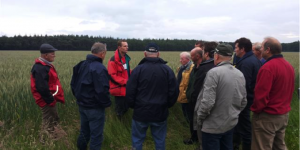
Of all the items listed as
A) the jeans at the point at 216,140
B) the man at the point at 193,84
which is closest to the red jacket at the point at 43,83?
the man at the point at 193,84

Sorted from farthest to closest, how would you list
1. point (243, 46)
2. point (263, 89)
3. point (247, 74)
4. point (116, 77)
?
point (116, 77)
point (243, 46)
point (247, 74)
point (263, 89)

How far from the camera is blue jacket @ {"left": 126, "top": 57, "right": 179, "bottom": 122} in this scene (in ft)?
11.3

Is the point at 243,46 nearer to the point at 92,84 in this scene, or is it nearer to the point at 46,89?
the point at 92,84

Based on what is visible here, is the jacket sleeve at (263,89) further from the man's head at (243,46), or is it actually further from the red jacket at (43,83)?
the red jacket at (43,83)

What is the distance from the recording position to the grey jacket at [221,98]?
2959 mm

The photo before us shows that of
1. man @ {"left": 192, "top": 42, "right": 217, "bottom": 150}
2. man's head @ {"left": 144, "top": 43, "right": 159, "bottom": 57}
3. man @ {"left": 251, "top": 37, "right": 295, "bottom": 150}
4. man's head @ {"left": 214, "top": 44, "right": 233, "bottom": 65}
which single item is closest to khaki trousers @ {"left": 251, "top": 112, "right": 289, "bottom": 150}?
man @ {"left": 251, "top": 37, "right": 295, "bottom": 150}

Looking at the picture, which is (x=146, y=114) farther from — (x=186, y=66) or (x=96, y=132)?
(x=186, y=66)

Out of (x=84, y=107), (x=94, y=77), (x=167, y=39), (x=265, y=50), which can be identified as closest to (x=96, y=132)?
(x=84, y=107)

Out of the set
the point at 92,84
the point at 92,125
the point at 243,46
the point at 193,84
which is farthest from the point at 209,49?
the point at 92,125

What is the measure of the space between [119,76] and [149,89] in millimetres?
1755

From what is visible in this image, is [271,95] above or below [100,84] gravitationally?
below

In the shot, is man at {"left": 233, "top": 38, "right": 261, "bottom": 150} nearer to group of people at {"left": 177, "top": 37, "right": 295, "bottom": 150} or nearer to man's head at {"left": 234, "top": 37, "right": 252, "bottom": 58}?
man's head at {"left": 234, "top": 37, "right": 252, "bottom": 58}

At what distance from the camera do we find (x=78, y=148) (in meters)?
4.04

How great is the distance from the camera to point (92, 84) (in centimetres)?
368
